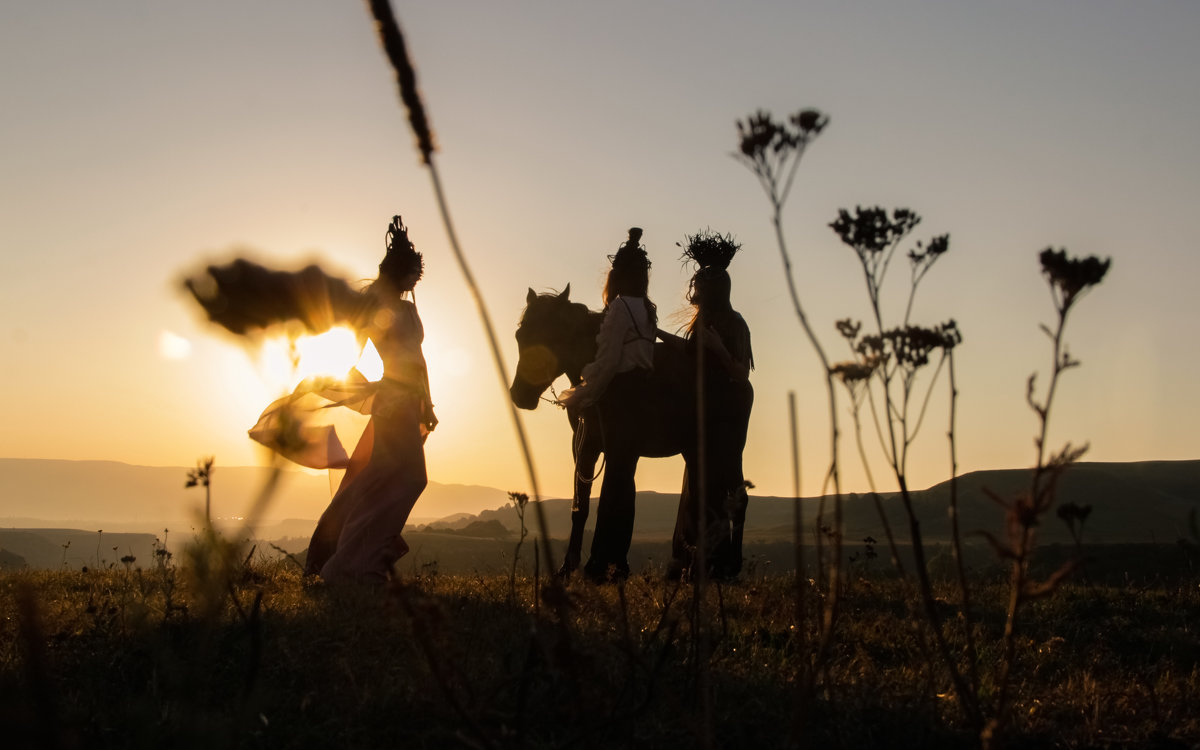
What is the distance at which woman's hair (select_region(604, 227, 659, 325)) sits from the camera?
9406 mm

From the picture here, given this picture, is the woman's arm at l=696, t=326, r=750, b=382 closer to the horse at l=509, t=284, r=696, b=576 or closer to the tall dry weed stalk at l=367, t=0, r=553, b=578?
the horse at l=509, t=284, r=696, b=576

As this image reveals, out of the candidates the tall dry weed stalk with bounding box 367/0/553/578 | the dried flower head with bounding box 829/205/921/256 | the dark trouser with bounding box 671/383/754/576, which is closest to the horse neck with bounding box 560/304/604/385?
the dark trouser with bounding box 671/383/754/576

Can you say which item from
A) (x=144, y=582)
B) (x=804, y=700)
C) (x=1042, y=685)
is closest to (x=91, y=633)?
(x=144, y=582)

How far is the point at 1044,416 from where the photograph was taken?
219cm

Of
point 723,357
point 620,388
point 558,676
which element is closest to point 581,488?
point 620,388

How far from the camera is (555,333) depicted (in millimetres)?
9797

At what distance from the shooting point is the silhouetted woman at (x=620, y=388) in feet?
30.0

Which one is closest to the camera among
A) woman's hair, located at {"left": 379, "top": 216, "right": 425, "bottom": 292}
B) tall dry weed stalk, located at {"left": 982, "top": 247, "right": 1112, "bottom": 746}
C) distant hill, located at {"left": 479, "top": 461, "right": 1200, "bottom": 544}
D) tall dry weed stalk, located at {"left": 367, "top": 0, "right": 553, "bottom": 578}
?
tall dry weed stalk, located at {"left": 367, "top": 0, "right": 553, "bottom": 578}

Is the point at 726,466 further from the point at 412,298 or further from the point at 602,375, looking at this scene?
the point at 412,298

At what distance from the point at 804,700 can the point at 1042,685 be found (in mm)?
3837

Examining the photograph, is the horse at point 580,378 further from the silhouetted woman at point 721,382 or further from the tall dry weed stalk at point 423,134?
the tall dry weed stalk at point 423,134

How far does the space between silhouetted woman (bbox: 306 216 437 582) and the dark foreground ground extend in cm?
128

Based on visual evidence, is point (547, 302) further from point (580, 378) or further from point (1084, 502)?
point (1084, 502)

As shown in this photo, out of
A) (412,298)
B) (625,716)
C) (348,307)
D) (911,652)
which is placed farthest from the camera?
(412,298)
